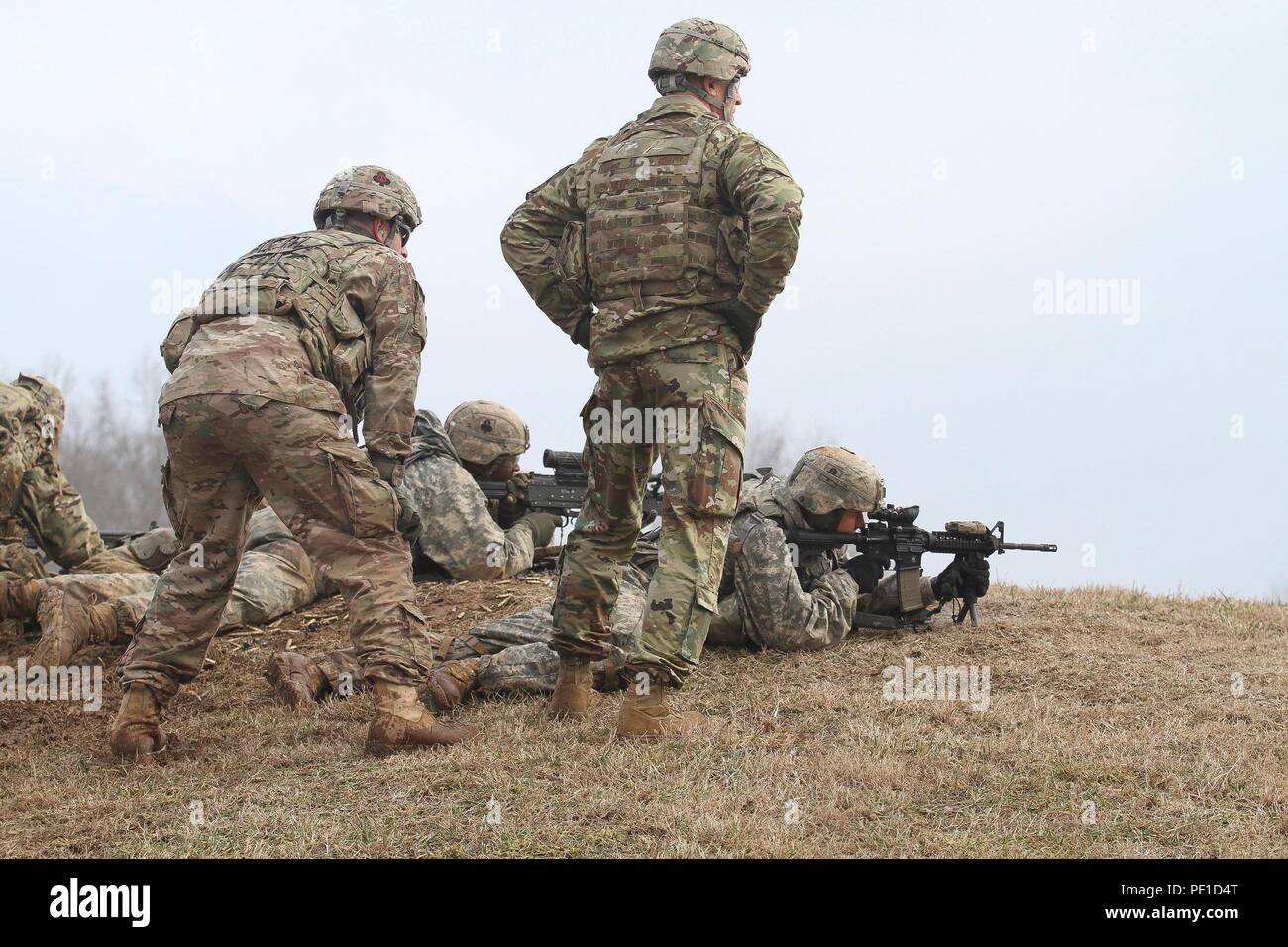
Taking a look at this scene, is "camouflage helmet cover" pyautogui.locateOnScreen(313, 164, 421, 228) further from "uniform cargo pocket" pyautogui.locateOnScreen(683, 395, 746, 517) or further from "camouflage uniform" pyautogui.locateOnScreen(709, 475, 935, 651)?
"camouflage uniform" pyautogui.locateOnScreen(709, 475, 935, 651)

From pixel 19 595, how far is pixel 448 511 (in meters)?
2.72

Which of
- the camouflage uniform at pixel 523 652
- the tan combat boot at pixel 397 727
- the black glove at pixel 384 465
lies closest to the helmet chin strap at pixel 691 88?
the black glove at pixel 384 465

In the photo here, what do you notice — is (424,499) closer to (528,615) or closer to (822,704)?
(528,615)

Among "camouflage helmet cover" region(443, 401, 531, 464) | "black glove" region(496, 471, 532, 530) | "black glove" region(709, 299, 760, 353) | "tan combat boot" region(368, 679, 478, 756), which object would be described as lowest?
"tan combat boot" region(368, 679, 478, 756)

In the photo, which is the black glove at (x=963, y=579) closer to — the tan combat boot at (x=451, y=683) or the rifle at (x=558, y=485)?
the rifle at (x=558, y=485)

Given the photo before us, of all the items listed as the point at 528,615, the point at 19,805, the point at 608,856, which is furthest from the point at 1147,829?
the point at 19,805

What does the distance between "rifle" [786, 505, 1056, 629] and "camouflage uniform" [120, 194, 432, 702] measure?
127 inches

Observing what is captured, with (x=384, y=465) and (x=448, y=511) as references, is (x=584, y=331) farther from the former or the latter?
(x=448, y=511)

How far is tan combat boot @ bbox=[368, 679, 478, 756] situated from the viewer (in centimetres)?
586

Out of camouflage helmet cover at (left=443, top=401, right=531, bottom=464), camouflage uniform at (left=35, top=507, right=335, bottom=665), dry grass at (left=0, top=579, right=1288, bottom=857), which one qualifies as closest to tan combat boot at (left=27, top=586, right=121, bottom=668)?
camouflage uniform at (left=35, top=507, right=335, bottom=665)

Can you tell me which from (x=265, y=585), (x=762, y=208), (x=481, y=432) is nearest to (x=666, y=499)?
(x=762, y=208)

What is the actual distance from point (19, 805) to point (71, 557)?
175 inches

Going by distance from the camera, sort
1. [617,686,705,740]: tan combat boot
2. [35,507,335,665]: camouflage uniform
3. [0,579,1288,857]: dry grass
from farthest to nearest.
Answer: [35,507,335,665]: camouflage uniform → [617,686,705,740]: tan combat boot → [0,579,1288,857]: dry grass

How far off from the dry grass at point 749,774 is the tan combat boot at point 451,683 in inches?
6.2
